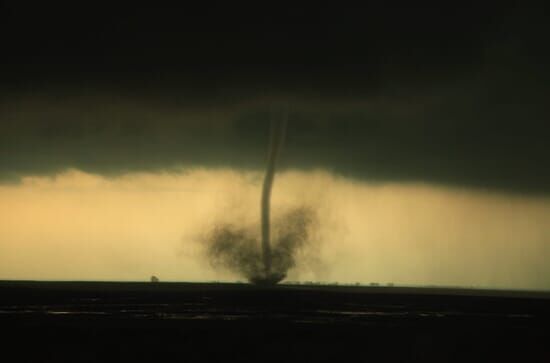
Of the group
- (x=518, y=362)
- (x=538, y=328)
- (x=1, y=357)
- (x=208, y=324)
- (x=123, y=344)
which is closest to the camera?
(x=1, y=357)

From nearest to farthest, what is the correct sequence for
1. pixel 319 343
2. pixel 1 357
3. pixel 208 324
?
pixel 1 357, pixel 319 343, pixel 208 324

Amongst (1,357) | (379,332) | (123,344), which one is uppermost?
(379,332)

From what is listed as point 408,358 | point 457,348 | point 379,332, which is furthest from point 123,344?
point 379,332

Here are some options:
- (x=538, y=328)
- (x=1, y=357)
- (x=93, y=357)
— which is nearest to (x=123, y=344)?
(x=93, y=357)

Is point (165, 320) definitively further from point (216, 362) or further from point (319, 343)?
point (216, 362)

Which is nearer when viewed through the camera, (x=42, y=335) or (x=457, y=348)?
(x=457, y=348)

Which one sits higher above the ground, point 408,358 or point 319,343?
point 319,343

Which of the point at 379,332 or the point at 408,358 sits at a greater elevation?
the point at 379,332

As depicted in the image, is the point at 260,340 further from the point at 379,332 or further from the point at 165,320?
the point at 165,320

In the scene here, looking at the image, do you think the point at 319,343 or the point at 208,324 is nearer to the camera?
the point at 319,343
